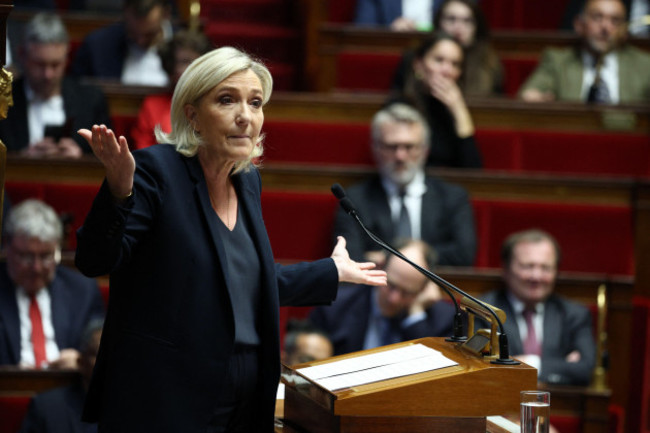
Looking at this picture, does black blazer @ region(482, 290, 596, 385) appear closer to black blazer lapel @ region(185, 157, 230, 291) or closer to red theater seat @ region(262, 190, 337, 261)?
red theater seat @ region(262, 190, 337, 261)

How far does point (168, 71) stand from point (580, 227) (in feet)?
2.91

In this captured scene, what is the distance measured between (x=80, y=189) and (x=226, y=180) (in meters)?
1.14

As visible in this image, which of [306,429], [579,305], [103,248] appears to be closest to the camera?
[103,248]

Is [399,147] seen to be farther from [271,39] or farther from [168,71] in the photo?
[271,39]

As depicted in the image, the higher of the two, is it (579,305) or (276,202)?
(276,202)

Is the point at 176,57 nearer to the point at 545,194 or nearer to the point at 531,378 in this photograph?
the point at 545,194

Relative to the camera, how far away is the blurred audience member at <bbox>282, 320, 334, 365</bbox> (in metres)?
1.59

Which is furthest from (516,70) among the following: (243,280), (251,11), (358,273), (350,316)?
(243,280)

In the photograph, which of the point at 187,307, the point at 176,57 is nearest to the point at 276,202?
the point at 176,57

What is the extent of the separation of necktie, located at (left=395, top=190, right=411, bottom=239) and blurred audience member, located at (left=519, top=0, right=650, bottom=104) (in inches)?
23.7

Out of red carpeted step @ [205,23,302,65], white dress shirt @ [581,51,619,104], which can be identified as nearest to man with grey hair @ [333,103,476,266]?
white dress shirt @ [581,51,619,104]

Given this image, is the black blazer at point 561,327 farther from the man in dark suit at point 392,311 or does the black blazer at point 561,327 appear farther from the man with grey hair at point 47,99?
the man with grey hair at point 47,99

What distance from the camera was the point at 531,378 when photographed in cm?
83

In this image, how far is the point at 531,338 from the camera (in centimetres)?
178
